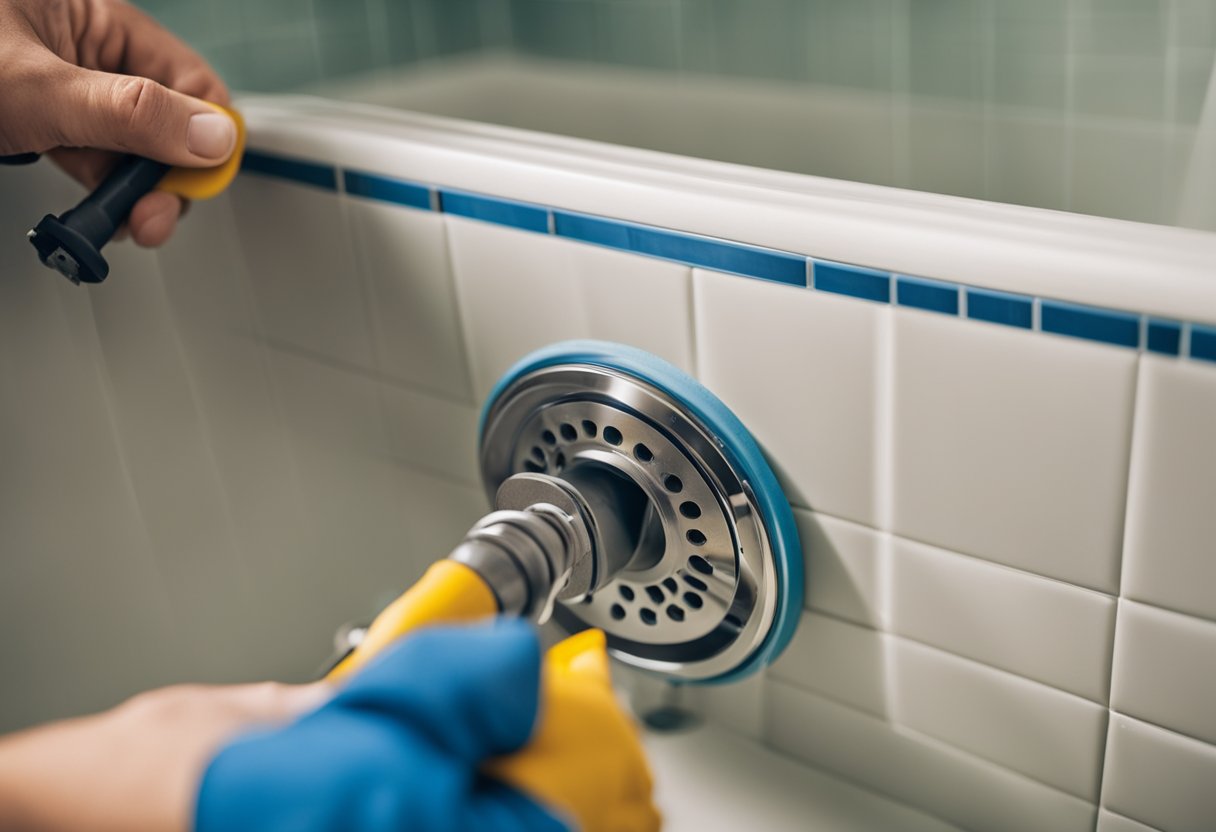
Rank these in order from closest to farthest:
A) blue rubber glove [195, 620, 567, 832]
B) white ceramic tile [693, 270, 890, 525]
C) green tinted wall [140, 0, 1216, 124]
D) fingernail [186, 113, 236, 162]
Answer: blue rubber glove [195, 620, 567, 832] → white ceramic tile [693, 270, 890, 525] → fingernail [186, 113, 236, 162] → green tinted wall [140, 0, 1216, 124]

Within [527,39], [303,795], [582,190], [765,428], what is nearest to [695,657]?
[765,428]

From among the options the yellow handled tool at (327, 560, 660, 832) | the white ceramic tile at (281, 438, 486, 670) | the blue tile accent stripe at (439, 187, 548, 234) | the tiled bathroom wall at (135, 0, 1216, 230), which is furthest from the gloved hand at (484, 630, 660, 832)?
the tiled bathroom wall at (135, 0, 1216, 230)

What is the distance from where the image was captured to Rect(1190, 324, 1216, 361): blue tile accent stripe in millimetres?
430

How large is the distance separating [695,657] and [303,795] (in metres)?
0.38

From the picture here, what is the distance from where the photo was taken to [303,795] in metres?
0.31

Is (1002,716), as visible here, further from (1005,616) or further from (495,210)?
(495,210)

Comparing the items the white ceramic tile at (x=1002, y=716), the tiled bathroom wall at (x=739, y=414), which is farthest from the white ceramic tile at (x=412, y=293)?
the white ceramic tile at (x=1002, y=716)

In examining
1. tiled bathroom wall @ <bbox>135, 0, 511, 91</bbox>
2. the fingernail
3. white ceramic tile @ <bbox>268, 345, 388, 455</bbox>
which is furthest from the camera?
tiled bathroom wall @ <bbox>135, 0, 511, 91</bbox>

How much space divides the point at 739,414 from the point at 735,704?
223 mm

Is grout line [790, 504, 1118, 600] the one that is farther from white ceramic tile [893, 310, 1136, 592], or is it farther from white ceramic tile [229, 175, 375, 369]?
white ceramic tile [229, 175, 375, 369]

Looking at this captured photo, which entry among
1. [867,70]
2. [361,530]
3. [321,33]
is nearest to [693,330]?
[361,530]

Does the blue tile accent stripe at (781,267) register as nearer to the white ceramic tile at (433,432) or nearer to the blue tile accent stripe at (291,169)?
the blue tile accent stripe at (291,169)

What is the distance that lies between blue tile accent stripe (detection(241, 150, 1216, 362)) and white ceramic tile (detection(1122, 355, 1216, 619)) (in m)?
0.01

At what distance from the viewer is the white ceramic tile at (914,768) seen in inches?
23.4
